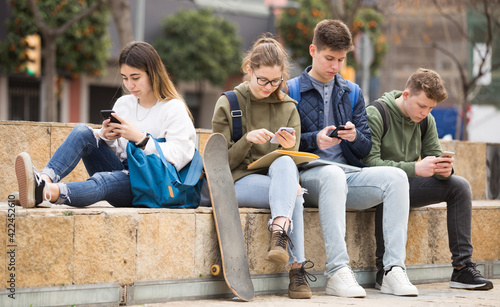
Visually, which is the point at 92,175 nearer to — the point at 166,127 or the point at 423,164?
the point at 166,127

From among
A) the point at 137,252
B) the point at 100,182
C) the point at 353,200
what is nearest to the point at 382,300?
the point at 353,200

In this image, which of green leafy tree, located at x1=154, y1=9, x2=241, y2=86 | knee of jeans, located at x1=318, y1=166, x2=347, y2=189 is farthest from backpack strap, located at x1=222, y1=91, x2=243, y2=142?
green leafy tree, located at x1=154, y1=9, x2=241, y2=86

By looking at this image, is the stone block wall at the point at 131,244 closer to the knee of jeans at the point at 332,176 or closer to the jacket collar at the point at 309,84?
the knee of jeans at the point at 332,176

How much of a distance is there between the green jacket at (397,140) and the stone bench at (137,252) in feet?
1.46

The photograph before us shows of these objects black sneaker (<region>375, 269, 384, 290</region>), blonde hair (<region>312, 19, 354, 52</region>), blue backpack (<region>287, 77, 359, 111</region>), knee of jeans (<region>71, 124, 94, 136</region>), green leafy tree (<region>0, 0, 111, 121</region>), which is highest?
green leafy tree (<region>0, 0, 111, 121</region>)

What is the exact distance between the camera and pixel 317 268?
192 inches

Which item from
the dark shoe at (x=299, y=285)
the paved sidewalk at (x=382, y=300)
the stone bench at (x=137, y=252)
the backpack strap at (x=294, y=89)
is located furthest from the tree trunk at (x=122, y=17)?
the dark shoe at (x=299, y=285)

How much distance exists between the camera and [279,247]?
4172 millimetres

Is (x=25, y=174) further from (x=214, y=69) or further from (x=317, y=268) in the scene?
(x=214, y=69)

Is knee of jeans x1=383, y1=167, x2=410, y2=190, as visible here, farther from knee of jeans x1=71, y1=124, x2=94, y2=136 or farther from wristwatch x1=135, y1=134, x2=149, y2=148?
knee of jeans x1=71, y1=124, x2=94, y2=136

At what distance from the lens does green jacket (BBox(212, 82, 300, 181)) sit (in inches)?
183

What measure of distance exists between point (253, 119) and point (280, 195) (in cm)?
69

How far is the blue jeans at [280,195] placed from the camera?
4.29 m

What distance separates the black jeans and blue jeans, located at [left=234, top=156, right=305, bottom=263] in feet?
2.94
